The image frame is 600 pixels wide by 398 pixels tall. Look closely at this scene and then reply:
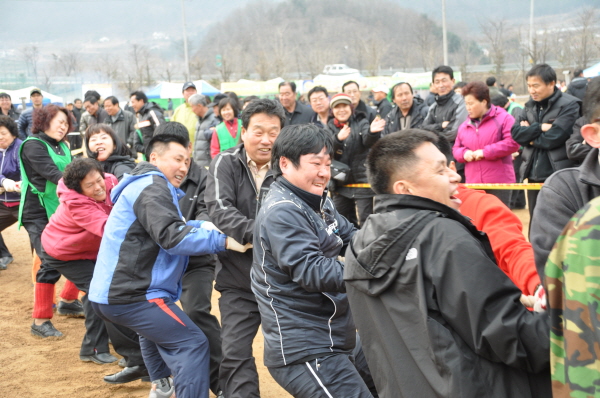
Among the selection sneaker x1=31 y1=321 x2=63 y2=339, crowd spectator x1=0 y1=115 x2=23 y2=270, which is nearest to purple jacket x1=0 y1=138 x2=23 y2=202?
crowd spectator x1=0 y1=115 x2=23 y2=270

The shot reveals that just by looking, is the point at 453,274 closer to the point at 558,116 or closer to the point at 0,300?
the point at 558,116

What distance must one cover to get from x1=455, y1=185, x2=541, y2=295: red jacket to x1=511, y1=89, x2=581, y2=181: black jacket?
4.04 m

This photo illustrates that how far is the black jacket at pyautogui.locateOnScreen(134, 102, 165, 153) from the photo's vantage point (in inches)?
406

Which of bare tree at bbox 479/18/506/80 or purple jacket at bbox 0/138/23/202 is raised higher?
bare tree at bbox 479/18/506/80

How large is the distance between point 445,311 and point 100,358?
4336 millimetres

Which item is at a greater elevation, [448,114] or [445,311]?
[448,114]

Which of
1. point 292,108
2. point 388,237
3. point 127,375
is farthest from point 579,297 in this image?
point 292,108

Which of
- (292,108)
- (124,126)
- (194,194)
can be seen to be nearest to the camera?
(194,194)

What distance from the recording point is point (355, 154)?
7.29 m

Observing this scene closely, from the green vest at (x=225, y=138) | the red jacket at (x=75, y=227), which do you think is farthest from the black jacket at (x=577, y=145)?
the green vest at (x=225, y=138)

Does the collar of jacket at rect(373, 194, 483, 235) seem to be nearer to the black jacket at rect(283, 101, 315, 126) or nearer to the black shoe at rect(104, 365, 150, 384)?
the black shoe at rect(104, 365, 150, 384)

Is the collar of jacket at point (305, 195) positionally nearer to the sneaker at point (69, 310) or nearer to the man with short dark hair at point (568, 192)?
the man with short dark hair at point (568, 192)

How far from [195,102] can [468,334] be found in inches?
359

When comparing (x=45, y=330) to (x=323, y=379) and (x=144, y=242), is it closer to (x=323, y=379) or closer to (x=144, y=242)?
(x=144, y=242)
